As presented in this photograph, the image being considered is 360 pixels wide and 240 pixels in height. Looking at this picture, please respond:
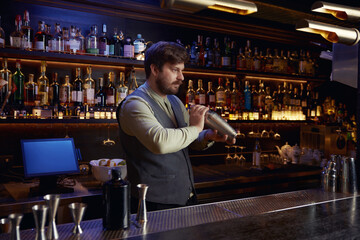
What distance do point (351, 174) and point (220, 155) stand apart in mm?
1925

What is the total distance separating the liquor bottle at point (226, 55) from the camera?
10.9 ft

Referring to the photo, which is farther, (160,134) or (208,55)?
(208,55)

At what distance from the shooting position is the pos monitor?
2.11 meters

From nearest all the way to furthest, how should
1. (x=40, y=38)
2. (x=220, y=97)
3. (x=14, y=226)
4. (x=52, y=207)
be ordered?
1. (x=14, y=226)
2. (x=52, y=207)
3. (x=40, y=38)
4. (x=220, y=97)

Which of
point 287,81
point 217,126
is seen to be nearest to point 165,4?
point 217,126

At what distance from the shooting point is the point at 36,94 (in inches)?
102

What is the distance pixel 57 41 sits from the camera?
255cm

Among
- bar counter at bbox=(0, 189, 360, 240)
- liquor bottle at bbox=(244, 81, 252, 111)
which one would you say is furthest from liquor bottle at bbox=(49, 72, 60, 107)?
liquor bottle at bbox=(244, 81, 252, 111)

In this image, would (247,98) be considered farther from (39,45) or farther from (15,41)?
(15,41)

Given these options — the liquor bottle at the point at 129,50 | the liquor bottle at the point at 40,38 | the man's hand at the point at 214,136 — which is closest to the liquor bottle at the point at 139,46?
the liquor bottle at the point at 129,50

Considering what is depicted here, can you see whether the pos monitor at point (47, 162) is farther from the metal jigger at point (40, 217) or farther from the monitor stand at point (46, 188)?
the metal jigger at point (40, 217)

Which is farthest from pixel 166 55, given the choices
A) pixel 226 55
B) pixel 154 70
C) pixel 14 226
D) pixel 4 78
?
pixel 226 55

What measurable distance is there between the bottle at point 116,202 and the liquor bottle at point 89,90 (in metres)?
1.65

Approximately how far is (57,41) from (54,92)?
1.32 feet
